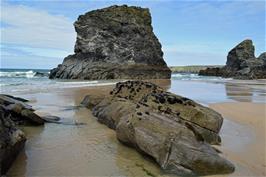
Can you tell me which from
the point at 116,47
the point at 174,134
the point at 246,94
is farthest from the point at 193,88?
the point at 116,47

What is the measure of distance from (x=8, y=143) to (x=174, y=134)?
274 centimetres

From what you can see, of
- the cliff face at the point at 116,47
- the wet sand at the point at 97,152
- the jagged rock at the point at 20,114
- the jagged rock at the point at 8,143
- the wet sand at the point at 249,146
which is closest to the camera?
the jagged rock at the point at 8,143

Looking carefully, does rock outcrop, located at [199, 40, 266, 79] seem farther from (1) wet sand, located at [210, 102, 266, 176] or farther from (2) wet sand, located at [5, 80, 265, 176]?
(2) wet sand, located at [5, 80, 265, 176]

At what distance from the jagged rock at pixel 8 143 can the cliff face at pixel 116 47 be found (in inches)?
1721

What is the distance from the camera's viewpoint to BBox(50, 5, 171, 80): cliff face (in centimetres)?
5159

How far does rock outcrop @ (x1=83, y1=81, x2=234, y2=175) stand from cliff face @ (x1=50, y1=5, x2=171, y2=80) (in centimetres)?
4154

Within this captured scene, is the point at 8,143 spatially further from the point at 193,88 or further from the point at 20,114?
the point at 193,88

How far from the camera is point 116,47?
178 ft

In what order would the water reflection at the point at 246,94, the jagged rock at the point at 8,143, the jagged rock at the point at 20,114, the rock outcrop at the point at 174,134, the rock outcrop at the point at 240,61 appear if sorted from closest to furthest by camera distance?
the jagged rock at the point at 8,143 → the rock outcrop at the point at 174,134 → the jagged rock at the point at 20,114 → the water reflection at the point at 246,94 → the rock outcrop at the point at 240,61

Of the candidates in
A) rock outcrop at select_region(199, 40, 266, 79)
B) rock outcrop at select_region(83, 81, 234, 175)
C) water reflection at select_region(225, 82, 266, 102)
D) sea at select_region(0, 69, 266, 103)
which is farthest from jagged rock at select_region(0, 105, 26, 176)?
rock outcrop at select_region(199, 40, 266, 79)

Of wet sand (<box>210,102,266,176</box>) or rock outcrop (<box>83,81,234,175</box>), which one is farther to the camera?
wet sand (<box>210,102,266,176</box>)

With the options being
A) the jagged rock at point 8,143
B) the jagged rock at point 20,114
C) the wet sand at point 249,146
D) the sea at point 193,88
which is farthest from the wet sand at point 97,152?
the sea at point 193,88

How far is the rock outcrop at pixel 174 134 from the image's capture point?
5293 mm

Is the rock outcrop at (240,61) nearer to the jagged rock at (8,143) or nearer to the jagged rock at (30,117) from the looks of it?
the jagged rock at (30,117)
